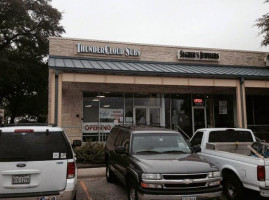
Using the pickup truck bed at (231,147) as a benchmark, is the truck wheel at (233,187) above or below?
below

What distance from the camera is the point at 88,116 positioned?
55.0ft

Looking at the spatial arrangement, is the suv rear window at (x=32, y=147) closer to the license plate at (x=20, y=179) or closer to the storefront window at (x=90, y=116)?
the license plate at (x=20, y=179)

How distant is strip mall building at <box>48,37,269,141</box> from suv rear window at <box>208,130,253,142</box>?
6628 mm

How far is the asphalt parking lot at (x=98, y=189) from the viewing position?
720cm

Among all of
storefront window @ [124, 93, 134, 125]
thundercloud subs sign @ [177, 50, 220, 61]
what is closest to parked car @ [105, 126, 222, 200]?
storefront window @ [124, 93, 134, 125]

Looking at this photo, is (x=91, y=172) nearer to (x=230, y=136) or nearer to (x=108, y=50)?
(x=230, y=136)

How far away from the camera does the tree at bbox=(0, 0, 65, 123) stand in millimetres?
28006

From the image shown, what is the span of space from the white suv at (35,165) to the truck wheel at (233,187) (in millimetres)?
3649

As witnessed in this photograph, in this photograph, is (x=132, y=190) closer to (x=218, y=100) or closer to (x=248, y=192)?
(x=248, y=192)

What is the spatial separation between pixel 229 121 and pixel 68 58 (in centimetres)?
1138

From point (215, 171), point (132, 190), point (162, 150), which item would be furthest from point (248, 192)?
point (132, 190)

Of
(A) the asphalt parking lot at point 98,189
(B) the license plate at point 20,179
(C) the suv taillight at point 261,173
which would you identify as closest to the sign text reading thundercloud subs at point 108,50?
(A) the asphalt parking lot at point 98,189

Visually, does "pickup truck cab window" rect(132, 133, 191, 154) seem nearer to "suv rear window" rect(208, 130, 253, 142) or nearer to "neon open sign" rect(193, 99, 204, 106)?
"suv rear window" rect(208, 130, 253, 142)

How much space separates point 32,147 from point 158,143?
305 centimetres
